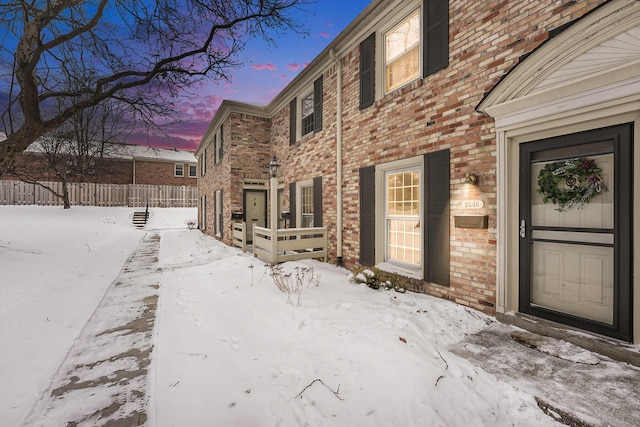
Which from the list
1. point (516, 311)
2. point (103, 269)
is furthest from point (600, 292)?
point (103, 269)

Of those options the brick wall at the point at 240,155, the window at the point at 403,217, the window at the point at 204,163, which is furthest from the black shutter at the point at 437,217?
the window at the point at 204,163

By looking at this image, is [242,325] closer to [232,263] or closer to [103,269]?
[232,263]

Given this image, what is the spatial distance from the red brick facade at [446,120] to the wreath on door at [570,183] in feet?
1.85

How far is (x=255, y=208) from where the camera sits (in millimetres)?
11742

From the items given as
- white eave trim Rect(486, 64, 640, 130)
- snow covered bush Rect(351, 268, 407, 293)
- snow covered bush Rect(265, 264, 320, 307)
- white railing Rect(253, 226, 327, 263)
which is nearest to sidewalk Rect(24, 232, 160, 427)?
snow covered bush Rect(265, 264, 320, 307)

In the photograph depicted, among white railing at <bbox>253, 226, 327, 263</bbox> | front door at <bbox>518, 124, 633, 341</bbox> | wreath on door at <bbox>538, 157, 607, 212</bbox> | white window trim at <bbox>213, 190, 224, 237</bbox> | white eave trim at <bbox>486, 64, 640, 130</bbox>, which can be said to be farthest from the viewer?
white window trim at <bbox>213, 190, 224, 237</bbox>

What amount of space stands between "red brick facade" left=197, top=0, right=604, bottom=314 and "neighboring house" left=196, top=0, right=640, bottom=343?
21 millimetres

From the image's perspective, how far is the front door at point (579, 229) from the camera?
2.75 meters

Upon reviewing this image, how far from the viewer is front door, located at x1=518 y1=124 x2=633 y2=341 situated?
2.75 meters

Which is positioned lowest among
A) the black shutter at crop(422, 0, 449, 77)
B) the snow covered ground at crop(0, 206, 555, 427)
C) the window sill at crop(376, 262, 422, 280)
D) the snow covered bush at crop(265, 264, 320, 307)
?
the snow covered ground at crop(0, 206, 555, 427)

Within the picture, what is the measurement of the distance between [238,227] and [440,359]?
9.01m

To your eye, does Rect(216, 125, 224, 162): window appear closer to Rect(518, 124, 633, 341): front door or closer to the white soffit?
the white soffit

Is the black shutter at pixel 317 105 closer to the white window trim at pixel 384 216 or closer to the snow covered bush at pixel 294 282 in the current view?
the white window trim at pixel 384 216

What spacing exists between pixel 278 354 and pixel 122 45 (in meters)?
7.87
